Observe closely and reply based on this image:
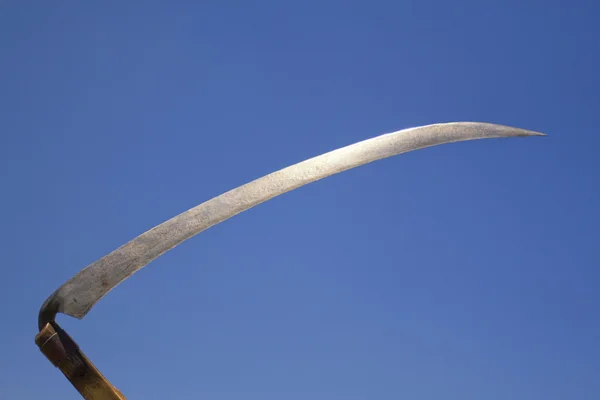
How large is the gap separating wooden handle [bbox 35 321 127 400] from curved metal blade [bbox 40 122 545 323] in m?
0.11

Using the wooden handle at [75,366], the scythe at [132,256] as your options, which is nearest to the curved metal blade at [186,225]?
the scythe at [132,256]

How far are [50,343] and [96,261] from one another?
455 mm

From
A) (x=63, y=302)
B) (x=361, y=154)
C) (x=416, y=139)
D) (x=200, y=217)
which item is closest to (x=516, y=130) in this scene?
(x=416, y=139)

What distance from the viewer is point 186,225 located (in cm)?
295

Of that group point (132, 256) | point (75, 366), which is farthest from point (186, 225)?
point (75, 366)

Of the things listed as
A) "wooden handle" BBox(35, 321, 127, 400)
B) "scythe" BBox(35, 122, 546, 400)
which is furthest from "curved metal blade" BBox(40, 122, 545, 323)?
"wooden handle" BBox(35, 321, 127, 400)

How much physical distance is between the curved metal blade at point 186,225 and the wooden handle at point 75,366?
0.37ft

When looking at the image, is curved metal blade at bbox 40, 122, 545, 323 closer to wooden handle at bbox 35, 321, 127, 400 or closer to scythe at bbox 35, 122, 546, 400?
scythe at bbox 35, 122, 546, 400

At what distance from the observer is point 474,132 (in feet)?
11.0

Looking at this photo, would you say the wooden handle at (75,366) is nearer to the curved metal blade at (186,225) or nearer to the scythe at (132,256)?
the scythe at (132,256)

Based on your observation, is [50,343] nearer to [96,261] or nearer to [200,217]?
[96,261]

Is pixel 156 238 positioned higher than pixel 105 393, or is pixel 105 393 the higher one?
pixel 156 238

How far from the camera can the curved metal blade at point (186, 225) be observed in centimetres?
293

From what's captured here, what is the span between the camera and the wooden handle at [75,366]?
285 centimetres
